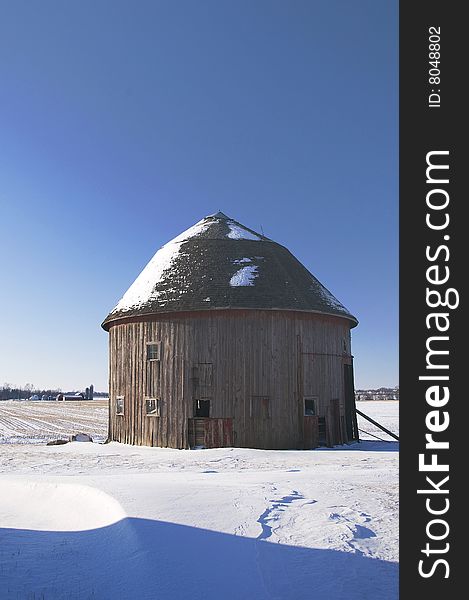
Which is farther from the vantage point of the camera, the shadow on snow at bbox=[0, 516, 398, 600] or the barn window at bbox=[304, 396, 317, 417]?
the barn window at bbox=[304, 396, 317, 417]

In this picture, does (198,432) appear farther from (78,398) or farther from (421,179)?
(78,398)

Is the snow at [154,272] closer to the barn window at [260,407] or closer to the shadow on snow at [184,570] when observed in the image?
the barn window at [260,407]

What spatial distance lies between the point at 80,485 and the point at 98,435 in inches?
901

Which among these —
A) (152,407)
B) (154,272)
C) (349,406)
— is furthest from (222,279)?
(349,406)

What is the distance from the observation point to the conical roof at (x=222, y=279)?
75.8ft

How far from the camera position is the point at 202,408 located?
2289 cm

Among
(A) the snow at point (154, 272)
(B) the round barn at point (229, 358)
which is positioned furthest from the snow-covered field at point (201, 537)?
(A) the snow at point (154, 272)

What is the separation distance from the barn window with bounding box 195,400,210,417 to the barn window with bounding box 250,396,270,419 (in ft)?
5.75

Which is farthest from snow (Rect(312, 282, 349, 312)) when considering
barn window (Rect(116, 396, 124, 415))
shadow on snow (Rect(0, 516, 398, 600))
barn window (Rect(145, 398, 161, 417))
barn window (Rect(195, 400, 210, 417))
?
shadow on snow (Rect(0, 516, 398, 600))

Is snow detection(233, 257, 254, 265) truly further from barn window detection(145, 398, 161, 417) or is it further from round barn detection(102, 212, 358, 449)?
barn window detection(145, 398, 161, 417)

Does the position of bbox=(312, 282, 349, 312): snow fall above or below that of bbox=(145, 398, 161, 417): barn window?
above

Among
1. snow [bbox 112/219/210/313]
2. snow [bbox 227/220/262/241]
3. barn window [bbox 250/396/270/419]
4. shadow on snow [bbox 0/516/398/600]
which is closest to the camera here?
shadow on snow [bbox 0/516/398/600]

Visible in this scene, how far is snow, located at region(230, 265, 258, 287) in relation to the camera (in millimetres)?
23641

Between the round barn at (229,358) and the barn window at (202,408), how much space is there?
4 centimetres
